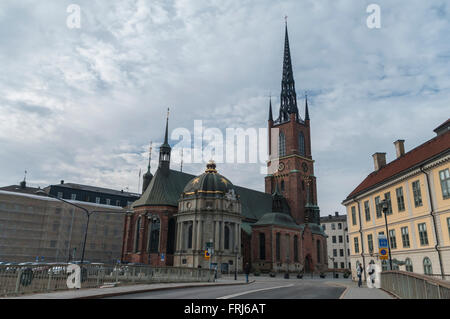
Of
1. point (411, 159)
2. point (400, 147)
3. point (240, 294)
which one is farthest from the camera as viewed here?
point (400, 147)

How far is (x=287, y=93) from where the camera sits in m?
100

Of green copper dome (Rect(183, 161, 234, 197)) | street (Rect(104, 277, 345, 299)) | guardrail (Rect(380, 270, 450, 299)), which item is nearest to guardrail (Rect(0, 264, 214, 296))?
street (Rect(104, 277, 345, 299))

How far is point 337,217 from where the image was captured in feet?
344

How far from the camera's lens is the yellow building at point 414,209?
2505cm

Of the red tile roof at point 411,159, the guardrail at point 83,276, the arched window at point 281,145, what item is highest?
the arched window at point 281,145

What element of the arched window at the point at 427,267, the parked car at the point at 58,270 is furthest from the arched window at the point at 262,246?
the parked car at the point at 58,270

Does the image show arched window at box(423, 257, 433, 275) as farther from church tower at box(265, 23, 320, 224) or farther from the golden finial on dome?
church tower at box(265, 23, 320, 224)

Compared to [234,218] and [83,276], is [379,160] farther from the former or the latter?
[83,276]

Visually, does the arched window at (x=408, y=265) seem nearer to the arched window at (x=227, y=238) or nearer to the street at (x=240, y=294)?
the street at (x=240, y=294)

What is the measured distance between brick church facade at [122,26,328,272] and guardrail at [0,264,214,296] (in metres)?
15.8

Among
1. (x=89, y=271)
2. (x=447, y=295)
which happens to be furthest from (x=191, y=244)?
(x=447, y=295)

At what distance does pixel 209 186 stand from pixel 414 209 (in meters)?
37.0

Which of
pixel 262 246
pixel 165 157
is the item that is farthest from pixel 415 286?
pixel 165 157
